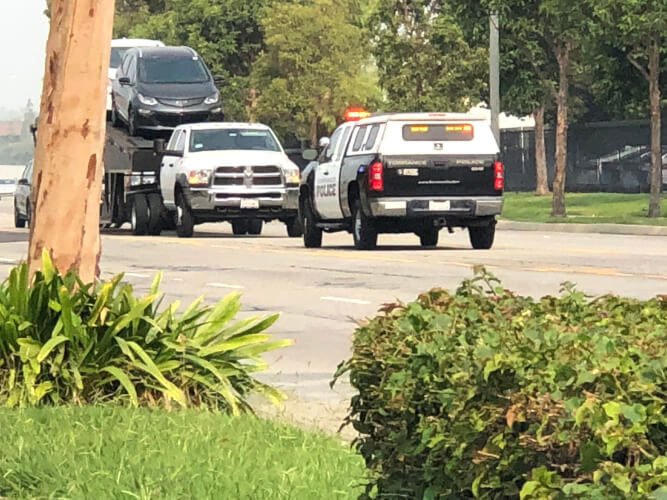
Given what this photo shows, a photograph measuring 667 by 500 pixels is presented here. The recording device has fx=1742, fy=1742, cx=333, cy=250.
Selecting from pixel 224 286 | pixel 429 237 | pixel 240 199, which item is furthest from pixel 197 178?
pixel 224 286

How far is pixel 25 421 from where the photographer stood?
808cm

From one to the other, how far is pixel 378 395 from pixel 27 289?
481 centimetres

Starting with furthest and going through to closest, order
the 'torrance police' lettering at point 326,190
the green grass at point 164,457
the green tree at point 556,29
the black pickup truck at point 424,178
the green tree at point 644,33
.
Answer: the green tree at point 556,29 < the green tree at point 644,33 < the 'torrance police' lettering at point 326,190 < the black pickup truck at point 424,178 < the green grass at point 164,457

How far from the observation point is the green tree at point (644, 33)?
35312 mm

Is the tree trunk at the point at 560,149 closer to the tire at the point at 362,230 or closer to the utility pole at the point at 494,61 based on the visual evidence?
the utility pole at the point at 494,61

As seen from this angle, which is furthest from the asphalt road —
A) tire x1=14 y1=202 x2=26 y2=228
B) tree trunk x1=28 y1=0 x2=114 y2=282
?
tire x1=14 y1=202 x2=26 y2=228

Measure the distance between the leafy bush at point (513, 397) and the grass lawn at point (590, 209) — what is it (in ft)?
100

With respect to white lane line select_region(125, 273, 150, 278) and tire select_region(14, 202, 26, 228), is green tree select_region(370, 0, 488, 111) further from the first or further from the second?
white lane line select_region(125, 273, 150, 278)

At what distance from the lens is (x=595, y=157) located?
2384 inches

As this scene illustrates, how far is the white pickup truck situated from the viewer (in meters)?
31.2

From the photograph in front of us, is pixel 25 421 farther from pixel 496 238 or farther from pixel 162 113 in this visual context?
pixel 162 113

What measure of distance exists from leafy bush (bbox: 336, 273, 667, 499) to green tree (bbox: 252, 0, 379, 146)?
206 ft

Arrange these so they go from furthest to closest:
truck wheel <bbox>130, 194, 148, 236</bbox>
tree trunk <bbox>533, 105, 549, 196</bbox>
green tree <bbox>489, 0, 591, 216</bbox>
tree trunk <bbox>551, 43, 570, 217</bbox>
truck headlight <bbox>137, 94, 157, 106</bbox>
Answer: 1. tree trunk <bbox>533, 105, 549, 196</bbox>
2. tree trunk <bbox>551, 43, 570, 217</bbox>
3. green tree <bbox>489, 0, 591, 216</bbox>
4. truck headlight <bbox>137, 94, 157, 106</bbox>
5. truck wheel <bbox>130, 194, 148, 236</bbox>

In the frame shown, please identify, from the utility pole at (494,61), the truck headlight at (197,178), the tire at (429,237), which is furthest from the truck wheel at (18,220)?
the tire at (429,237)
